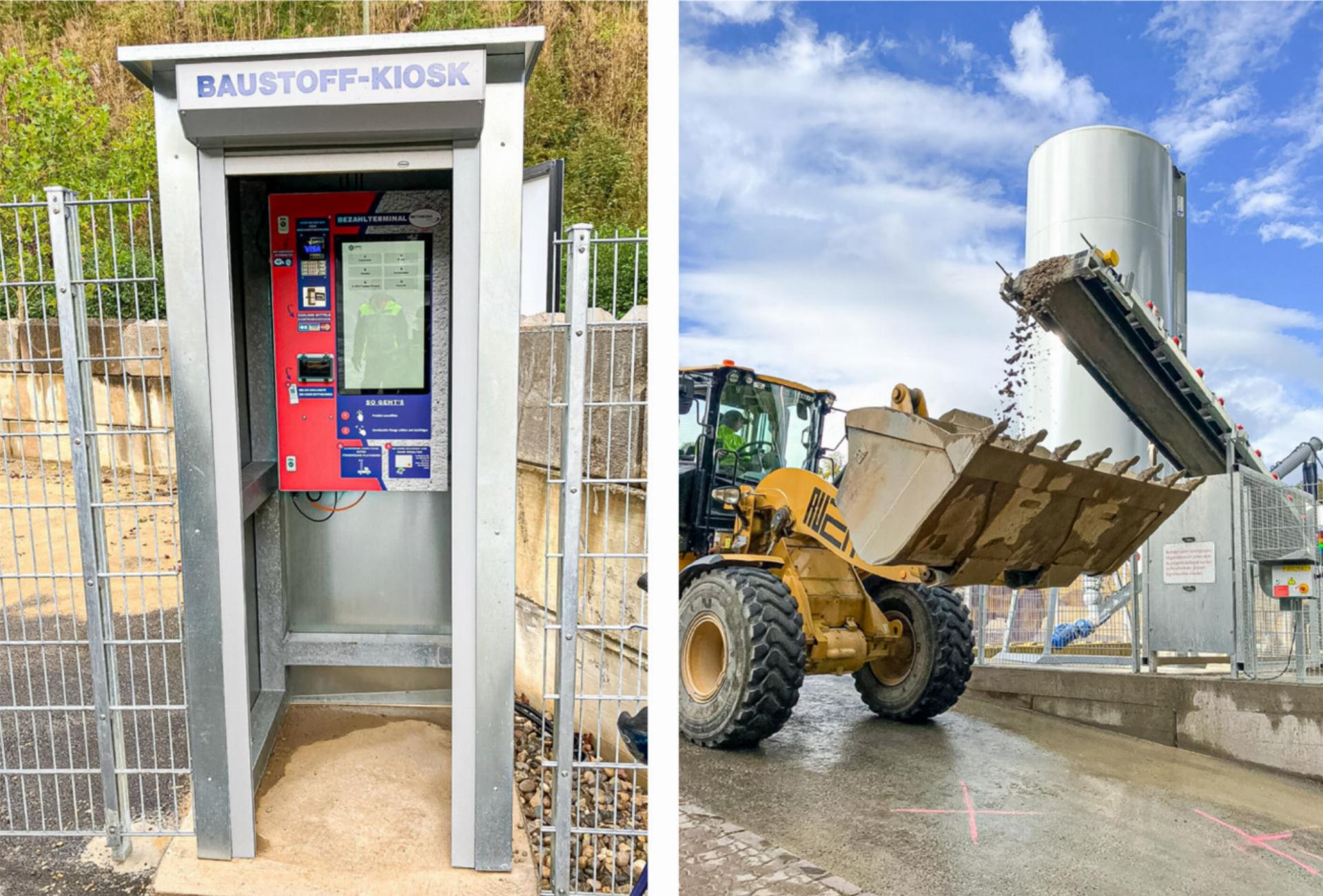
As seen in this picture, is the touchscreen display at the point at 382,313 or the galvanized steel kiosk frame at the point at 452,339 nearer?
the galvanized steel kiosk frame at the point at 452,339

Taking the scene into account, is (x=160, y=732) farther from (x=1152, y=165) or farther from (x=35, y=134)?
(x=1152, y=165)

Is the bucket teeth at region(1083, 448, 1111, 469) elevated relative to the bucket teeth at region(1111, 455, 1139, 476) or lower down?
elevated

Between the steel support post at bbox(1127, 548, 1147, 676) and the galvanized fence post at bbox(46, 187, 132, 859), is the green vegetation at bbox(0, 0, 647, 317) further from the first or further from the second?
the galvanized fence post at bbox(46, 187, 132, 859)

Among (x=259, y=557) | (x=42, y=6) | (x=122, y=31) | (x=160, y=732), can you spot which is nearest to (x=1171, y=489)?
(x=259, y=557)

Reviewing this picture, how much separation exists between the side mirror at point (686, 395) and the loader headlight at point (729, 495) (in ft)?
1.63

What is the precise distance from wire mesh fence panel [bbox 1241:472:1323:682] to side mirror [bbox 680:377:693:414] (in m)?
3.74

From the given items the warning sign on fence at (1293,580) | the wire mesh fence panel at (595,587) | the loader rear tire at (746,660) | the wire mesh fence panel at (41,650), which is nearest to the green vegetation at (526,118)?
the wire mesh fence panel at (41,650)

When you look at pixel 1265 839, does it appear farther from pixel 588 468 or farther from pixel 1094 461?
pixel 588 468

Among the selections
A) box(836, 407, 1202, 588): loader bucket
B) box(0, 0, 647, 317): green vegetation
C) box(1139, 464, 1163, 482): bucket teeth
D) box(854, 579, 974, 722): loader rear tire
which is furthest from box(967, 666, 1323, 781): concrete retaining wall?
box(0, 0, 647, 317): green vegetation

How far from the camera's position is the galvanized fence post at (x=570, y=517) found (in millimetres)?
2895

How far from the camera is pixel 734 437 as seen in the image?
5.14 m

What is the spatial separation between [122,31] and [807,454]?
11860 mm

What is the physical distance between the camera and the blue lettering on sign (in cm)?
261

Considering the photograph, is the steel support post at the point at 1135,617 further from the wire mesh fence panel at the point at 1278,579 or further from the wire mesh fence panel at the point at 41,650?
the wire mesh fence panel at the point at 41,650
